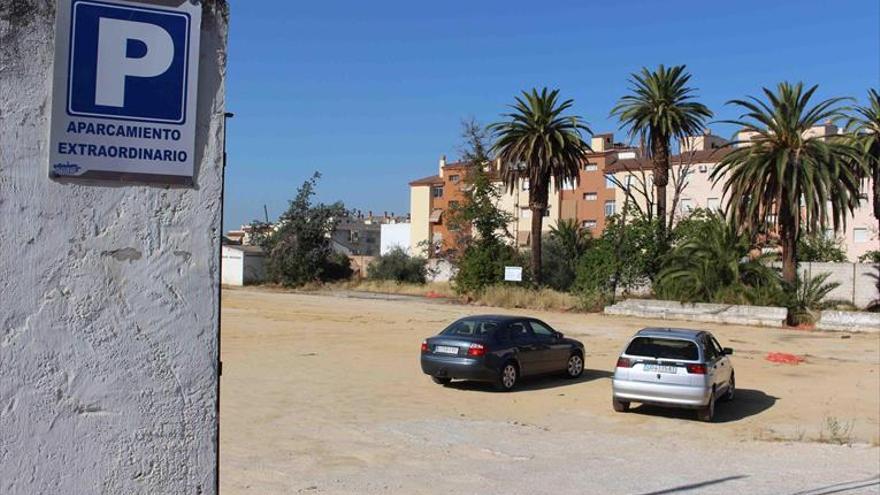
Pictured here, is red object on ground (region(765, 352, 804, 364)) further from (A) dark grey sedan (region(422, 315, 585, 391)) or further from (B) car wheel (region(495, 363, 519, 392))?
(B) car wheel (region(495, 363, 519, 392))

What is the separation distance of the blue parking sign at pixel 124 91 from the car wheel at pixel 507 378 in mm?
15218

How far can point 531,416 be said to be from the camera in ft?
50.7

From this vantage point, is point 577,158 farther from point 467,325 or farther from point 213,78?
point 213,78

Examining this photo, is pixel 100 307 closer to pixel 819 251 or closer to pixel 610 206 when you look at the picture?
pixel 819 251

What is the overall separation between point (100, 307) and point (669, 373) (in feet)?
44.1

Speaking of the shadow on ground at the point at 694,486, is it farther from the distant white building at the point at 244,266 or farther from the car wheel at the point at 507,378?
the distant white building at the point at 244,266

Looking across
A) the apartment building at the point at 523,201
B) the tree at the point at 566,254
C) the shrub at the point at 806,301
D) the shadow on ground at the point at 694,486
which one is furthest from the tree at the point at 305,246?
the shadow on ground at the point at 694,486

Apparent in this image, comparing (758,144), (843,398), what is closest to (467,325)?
(843,398)

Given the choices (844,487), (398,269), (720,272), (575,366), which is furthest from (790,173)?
(398,269)

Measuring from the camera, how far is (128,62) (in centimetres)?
319

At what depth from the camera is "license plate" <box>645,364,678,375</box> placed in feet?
50.3

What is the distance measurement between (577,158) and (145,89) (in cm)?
5174

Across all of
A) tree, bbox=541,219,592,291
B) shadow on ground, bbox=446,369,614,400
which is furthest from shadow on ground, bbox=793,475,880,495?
tree, bbox=541,219,592,291

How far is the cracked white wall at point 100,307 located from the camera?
3.07 metres
